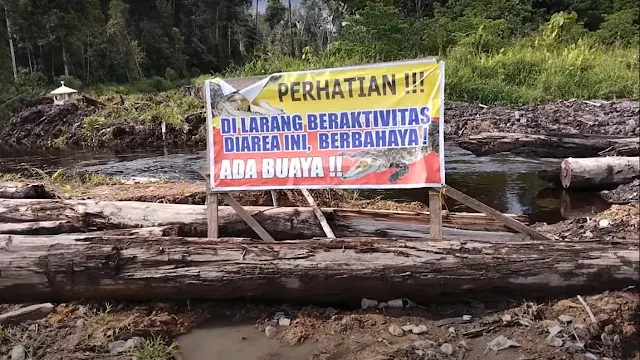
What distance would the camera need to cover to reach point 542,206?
25.0 ft

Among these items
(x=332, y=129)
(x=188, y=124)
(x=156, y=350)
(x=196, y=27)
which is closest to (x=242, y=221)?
(x=332, y=129)

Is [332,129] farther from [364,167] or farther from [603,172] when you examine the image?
[603,172]

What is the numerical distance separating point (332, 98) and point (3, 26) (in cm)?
3476

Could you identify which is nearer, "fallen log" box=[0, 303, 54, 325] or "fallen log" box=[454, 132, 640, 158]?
"fallen log" box=[0, 303, 54, 325]

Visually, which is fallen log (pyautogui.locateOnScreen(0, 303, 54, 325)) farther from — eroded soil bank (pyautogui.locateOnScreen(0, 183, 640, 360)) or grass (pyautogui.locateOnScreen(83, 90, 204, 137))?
grass (pyautogui.locateOnScreen(83, 90, 204, 137))

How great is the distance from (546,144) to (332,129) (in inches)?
258

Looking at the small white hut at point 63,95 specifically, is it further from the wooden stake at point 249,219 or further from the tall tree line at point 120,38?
the wooden stake at point 249,219

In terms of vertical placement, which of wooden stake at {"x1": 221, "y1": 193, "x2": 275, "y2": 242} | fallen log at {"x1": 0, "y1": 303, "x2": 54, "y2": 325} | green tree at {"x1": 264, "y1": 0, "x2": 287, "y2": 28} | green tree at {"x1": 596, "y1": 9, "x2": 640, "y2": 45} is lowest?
fallen log at {"x1": 0, "y1": 303, "x2": 54, "y2": 325}

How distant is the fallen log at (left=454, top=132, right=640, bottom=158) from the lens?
8289mm

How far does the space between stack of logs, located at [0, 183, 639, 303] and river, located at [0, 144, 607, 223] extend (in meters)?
3.44

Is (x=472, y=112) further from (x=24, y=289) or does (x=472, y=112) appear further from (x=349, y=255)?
(x=24, y=289)

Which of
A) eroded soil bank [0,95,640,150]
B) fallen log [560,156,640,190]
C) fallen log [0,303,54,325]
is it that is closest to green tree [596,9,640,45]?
eroded soil bank [0,95,640,150]

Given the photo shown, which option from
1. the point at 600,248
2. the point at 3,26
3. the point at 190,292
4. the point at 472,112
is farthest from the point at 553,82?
the point at 3,26

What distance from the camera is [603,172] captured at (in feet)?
24.2
